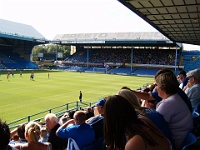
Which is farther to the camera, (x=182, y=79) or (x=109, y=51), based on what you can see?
(x=109, y=51)

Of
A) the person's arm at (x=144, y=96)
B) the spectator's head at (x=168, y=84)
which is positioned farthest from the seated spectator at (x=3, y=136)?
the person's arm at (x=144, y=96)

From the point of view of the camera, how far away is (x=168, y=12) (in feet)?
37.4

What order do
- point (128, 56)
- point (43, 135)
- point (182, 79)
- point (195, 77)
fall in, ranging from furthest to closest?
1. point (128, 56)
2. point (182, 79)
3. point (195, 77)
4. point (43, 135)

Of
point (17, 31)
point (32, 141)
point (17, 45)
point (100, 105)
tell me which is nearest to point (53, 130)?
point (32, 141)

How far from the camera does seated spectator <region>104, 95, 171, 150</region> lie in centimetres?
198

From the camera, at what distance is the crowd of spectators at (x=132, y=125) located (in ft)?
6.70

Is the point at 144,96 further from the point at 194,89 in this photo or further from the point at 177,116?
the point at 177,116

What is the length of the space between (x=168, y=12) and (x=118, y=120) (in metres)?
10.5

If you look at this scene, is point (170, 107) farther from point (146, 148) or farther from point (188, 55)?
point (188, 55)

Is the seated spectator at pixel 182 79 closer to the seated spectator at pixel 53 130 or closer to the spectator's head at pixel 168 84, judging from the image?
the spectator's head at pixel 168 84

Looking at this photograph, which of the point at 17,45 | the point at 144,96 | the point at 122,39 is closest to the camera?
the point at 144,96

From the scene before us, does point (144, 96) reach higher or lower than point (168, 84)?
lower

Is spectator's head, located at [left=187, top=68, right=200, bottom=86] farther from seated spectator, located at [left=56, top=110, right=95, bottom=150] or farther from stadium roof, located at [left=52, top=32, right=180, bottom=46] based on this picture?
stadium roof, located at [left=52, top=32, right=180, bottom=46]

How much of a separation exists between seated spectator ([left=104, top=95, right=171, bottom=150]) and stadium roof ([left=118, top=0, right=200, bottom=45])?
7.96 metres
